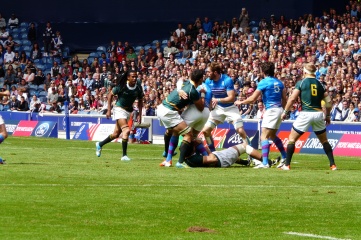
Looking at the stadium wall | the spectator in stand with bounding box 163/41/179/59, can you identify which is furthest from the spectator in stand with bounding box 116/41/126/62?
the stadium wall

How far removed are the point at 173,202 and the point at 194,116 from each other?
729 cm

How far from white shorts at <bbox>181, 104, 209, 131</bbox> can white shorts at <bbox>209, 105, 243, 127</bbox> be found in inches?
87.1

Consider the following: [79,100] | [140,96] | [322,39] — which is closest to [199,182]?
[140,96]

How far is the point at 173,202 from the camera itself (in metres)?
14.6

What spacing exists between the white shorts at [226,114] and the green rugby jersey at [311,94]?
2823mm

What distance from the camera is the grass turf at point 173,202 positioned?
1190 centimetres

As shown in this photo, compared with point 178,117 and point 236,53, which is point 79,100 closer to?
point 236,53

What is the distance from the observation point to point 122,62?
4866cm

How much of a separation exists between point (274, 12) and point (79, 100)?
34.8ft

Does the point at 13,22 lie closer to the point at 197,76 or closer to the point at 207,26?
the point at 207,26

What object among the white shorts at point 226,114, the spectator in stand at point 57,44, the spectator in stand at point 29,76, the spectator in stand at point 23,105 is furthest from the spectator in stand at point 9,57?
the white shorts at point 226,114

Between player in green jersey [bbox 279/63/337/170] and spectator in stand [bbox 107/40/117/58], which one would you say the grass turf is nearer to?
player in green jersey [bbox 279/63/337/170]

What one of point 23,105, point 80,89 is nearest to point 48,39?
point 80,89

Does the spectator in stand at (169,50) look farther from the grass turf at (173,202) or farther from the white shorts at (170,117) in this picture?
the grass turf at (173,202)
